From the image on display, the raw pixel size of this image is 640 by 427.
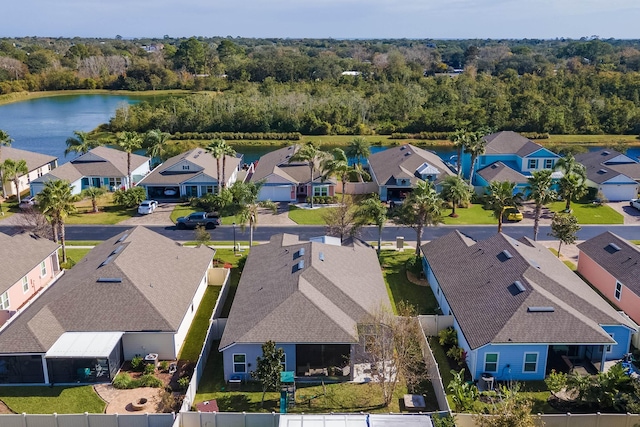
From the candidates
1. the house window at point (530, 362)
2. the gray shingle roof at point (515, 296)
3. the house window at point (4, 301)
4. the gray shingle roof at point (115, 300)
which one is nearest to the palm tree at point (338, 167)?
the gray shingle roof at point (515, 296)

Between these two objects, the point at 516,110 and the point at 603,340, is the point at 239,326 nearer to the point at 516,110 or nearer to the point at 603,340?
the point at 603,340

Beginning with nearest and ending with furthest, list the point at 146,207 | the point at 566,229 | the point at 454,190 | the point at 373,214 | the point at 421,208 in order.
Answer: the point at 421,208, the point at 566,229, the point at 373,214, the point at 454,190, the point at 146,207

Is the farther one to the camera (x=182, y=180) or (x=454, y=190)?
(x=182, y=180)

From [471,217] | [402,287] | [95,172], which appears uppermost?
[95,172]

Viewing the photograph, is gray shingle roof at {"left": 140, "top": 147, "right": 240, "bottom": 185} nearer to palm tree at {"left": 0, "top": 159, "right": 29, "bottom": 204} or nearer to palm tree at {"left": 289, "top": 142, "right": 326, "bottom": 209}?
palm tree at {"left": 289, "top": 142, "right": 326, "bottom": 209}

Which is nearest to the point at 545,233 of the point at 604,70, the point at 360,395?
the point at 360,395

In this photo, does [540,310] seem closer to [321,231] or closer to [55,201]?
[321,231]

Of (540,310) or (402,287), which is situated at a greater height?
(540,310)

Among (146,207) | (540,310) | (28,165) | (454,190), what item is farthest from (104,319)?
(28,165)
